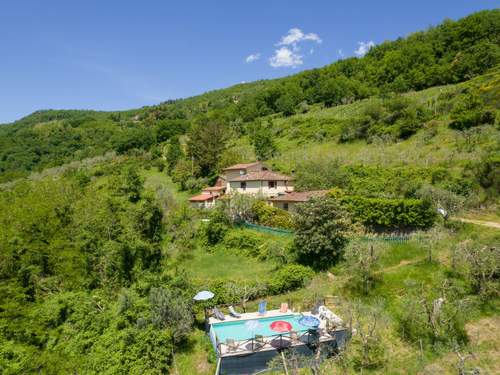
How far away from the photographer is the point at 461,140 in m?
44.2

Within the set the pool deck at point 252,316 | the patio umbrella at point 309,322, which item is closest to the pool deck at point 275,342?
the patio umbrella at point 309,322

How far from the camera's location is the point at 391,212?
90.3ft

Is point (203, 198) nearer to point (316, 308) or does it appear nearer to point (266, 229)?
point (266, 229)

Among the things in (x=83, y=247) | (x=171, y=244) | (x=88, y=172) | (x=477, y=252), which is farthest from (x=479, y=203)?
(x=88, y=172)

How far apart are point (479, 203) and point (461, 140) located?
18.3 m

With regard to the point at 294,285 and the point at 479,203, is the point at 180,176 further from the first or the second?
the point at 479,203

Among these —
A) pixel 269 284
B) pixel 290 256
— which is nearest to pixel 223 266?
pixel 290 256

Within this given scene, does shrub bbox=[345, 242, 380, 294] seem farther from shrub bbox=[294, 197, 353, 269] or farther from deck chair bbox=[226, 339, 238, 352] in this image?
deck chair bbox=[226, 339, 238, 352]

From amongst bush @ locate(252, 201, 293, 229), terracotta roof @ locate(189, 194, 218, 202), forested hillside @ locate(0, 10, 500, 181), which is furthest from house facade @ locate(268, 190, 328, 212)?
forested hillside @ locate(0, 10, 500, 181)

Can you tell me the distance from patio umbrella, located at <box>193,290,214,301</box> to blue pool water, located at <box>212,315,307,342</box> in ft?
5.72

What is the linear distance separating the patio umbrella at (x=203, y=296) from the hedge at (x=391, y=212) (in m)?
15.8

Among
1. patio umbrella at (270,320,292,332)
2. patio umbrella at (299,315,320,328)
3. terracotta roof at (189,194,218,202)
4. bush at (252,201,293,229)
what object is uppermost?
terracotta roof at (189,194,218,202)

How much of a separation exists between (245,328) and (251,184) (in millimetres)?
26590

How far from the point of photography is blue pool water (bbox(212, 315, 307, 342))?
705 inches
